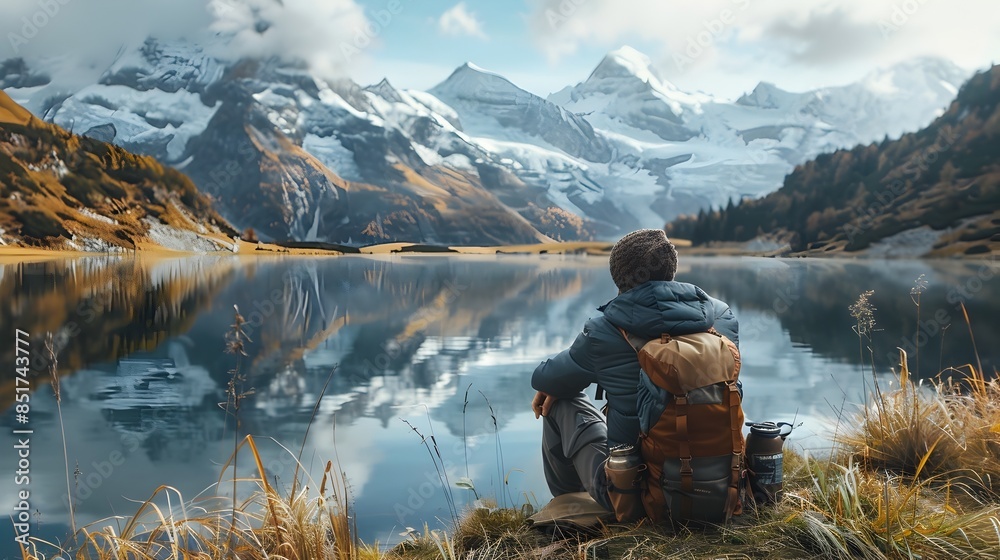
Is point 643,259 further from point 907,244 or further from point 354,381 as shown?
point 907,244

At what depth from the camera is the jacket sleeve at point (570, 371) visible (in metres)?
3.76

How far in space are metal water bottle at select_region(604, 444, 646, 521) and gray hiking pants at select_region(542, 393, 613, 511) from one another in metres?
0.13

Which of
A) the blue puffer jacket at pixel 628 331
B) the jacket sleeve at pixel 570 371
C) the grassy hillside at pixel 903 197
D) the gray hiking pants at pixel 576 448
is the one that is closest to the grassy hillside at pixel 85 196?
the gray hiking pants at pixel 576 448

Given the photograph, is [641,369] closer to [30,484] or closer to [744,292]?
[30,484]

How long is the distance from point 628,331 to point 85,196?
Result: 8715cm

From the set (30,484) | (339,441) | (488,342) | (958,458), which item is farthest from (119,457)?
(488,342)

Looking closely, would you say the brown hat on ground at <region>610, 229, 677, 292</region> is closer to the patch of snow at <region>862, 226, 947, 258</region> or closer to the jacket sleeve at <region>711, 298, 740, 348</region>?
the jacket sleeve at <region>711, 298, 740, 348</region>

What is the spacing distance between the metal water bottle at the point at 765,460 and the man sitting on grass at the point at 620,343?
0.55 metres

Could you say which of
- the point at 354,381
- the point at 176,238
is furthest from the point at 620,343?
the point at 176,238

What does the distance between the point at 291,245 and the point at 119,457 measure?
99.6 metres

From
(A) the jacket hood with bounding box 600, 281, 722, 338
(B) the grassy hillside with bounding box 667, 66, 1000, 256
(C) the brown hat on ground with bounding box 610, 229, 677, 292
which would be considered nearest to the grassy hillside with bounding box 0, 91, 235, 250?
(C) the brown hat on ground with bounding box 610, 229, 677, 292

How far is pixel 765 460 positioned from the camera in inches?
156

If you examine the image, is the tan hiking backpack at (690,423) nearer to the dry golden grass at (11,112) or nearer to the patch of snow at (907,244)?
the patch of snow at (907,244)

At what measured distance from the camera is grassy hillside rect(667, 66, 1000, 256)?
259 ft
